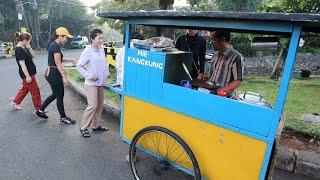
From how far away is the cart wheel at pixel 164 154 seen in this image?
3244mm

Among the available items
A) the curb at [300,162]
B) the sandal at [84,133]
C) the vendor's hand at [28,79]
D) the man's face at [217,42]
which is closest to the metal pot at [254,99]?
the man's face at [217,42]

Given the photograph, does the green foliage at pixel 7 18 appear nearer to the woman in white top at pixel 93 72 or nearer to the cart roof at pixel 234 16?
the woman in white top at pixel 93 72

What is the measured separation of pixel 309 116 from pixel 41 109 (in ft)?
18.1

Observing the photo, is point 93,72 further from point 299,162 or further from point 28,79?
point 299,162

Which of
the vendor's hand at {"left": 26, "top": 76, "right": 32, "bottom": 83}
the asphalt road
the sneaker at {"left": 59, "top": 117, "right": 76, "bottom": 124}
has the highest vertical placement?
the vendor's hand at {"left": 26, "top": 76, "right": 32, "bottom": 83}

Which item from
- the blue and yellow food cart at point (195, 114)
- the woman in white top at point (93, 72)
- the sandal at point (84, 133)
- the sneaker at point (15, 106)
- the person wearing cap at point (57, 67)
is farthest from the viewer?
the sneaker at point (15, 106)

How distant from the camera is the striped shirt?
3.85 m

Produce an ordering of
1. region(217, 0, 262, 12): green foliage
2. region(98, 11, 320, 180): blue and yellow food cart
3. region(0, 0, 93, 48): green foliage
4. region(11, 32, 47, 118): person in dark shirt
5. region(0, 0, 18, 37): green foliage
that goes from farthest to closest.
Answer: region(0, 0, 93, 48): green foliage < region(0, 0, 18, 37): green foliage < region(217, 0, 262, 12): green foliage < region(11, 32, 47, 118): person in dark shirt < region(98, 11, 320, 180): blue and yellow food cart

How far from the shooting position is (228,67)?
3895 mm

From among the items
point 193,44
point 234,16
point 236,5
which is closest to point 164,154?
point 234,16

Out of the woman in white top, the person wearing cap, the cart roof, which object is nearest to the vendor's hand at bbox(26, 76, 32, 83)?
the person wearing cap

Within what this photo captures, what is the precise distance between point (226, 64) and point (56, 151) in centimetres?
288

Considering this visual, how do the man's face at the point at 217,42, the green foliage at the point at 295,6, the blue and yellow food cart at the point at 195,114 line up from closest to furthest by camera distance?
the blue and yellow food cart at the point at 195,114 → the man's face at the point at 217,42 → the green foliage at the point at 295,6

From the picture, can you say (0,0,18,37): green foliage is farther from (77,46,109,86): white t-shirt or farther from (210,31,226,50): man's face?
(210,31,226,50): man's face
